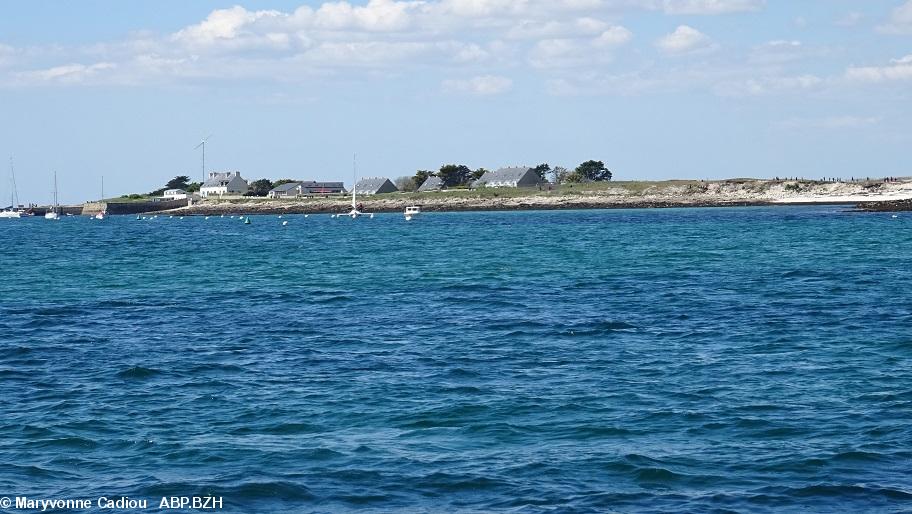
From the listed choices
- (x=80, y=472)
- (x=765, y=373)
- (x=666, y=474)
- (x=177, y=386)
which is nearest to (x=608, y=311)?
(x=765, y=373)

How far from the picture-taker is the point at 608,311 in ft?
127

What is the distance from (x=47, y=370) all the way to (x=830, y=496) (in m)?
19.3

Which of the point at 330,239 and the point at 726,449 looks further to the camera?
the point at 330,239

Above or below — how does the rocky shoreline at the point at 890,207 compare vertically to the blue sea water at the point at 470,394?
above

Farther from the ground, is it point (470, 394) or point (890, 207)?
point (890, 207)

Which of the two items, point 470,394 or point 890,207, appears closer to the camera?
point 470,394

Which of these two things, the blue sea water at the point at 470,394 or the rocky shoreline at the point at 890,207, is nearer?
the blue sea water at the point at 470,394

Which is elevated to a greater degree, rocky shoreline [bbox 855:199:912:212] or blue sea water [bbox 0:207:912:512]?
rocky shoreline [bbox 855:199:912:212]

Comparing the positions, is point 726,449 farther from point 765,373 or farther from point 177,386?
point 177,386

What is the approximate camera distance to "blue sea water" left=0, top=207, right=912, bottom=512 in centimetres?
1727

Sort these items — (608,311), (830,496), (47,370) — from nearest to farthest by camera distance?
(830,496) < (47,370) < (608,311)

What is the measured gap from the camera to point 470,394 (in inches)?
941

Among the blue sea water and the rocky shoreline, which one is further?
the rocky shoreline

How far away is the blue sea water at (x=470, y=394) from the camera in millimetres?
17266
